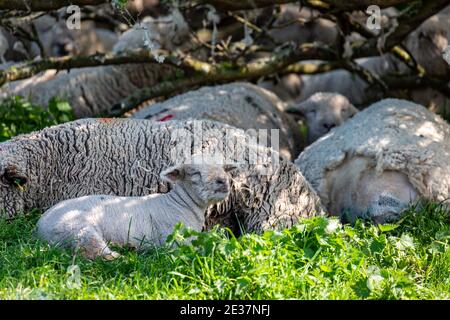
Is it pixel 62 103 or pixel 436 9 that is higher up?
pixel 436 9

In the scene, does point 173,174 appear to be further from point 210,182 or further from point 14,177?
point 14,177

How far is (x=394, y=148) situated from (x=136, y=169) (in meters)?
2.05

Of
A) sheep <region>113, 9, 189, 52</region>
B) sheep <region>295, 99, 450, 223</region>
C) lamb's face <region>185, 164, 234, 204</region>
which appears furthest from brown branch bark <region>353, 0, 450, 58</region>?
lamb's face <region>185, 164, 234, 204</region>

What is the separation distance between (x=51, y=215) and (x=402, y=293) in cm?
221

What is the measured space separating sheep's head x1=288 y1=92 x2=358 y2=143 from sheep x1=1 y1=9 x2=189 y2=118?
1568 mm

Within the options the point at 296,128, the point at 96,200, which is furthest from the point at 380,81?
the point at 96,200

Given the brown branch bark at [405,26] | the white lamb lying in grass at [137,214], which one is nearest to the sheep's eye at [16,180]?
the white lamb lying in grass at [137,214]

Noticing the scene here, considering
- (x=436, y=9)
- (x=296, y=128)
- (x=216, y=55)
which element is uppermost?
(x=436, y=9)

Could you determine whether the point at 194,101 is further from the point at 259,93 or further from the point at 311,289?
the point at 311,289

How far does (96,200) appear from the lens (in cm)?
609

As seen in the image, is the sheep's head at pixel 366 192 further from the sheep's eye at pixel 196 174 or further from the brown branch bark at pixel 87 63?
the brown branch bark at pixel 87 63

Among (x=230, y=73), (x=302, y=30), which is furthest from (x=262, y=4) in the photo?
(x=302, y=30)

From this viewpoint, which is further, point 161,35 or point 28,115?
point 161,35

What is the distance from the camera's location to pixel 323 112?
32.6 feet
